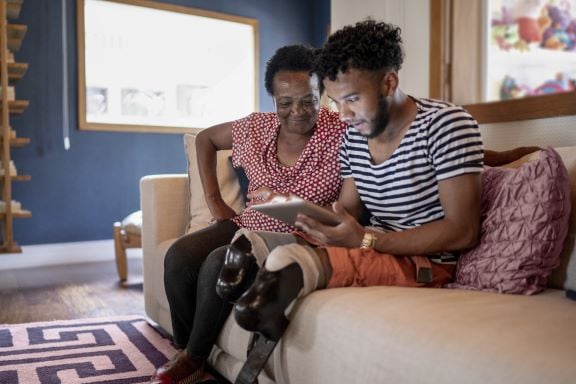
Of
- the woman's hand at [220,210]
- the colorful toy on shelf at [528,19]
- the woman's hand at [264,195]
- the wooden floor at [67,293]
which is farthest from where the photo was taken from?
the colorful toy on shelf at [528,19]


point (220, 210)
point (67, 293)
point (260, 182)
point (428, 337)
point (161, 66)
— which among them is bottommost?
point (67, 293)

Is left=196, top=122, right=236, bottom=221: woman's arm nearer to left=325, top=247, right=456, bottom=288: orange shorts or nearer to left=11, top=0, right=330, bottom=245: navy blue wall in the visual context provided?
left=325, top=247, right=456, bottom=288: orange shorts

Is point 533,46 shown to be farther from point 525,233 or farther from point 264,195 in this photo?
point 525,233

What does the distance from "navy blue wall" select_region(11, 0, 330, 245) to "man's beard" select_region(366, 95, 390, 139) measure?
330 cm

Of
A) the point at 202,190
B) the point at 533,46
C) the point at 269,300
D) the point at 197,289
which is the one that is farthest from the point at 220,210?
the point at 533,46

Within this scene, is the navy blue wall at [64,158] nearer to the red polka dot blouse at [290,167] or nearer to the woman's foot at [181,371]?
the red polka dot blouse at [290,167]

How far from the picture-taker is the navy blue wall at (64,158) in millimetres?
4039

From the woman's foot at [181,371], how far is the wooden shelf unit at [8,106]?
245cm

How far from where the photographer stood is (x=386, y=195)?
1413mm

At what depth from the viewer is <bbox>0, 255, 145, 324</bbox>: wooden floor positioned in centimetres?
A: 263

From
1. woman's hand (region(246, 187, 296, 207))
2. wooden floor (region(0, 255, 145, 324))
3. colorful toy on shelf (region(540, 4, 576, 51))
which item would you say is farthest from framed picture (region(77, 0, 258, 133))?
woman's hand (region(246, 187, 296, 207))

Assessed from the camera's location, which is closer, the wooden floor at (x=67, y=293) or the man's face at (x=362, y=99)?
the man's face at (x=362, y=99)

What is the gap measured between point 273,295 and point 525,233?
0.56 metres

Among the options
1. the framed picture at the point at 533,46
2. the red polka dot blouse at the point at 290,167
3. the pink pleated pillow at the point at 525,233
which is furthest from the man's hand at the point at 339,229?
the framed picture at the point at 533,46
